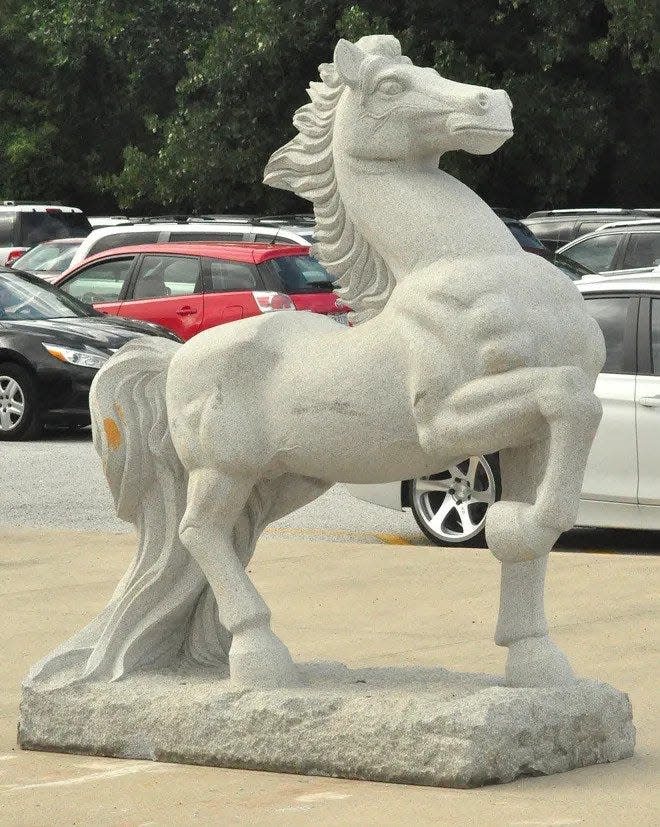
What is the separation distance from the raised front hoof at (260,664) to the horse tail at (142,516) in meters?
0.47

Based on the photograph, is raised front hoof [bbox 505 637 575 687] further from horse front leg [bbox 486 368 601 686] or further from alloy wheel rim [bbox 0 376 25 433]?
alloy wheel rim [bbox 0 376 25 433]

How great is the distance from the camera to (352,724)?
5.27 metres

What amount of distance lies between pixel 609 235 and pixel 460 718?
17870 millimetres

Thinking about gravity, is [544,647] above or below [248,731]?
above

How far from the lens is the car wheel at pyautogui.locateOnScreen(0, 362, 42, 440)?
53.0 feet

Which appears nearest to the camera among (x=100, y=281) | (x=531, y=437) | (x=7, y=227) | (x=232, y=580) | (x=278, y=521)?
(x=531, y=437)

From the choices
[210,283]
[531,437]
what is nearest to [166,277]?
[210,283]

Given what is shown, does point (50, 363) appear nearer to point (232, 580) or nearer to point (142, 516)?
point (142, 516)

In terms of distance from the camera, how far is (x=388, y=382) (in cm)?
529

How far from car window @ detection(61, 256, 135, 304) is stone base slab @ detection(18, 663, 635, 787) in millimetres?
13195

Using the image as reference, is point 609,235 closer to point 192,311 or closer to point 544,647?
point 192,311

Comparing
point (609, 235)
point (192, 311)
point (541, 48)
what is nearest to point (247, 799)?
point (192, 311)

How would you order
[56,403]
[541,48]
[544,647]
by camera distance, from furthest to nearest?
[541,48]
[56,403]
[544,647]

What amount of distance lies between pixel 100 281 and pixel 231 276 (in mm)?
2057
